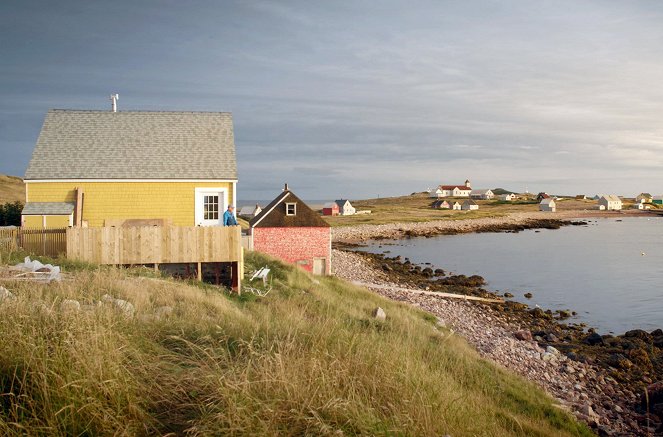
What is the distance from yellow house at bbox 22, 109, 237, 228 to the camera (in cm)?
2178

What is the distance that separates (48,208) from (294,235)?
47.7 ft

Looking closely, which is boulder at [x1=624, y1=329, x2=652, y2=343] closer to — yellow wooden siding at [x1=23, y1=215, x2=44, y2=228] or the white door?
the white door

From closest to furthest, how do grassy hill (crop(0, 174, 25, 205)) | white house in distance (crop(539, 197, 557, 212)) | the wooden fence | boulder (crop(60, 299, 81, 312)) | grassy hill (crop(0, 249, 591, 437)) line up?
1. grassy hill (crop(0, 249, 591, 437))
2. boulder (crop(60, 299, 81, 312))
3. the wooden fence
4. grassy hill (crop(0, 174, 25, 205))
5. white house in distance (crop(539, 197, 557, 212))

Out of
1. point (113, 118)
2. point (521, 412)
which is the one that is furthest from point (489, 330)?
point (113, 118)

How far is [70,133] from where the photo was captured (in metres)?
23.4

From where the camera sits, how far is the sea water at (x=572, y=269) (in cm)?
3219

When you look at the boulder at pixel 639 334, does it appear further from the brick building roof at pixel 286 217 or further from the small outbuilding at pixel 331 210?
the small outbuilding at pixel 331 210

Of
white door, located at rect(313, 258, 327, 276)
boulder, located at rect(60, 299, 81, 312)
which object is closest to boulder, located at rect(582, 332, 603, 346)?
white door, located at rect(313, 258, 327, 276)

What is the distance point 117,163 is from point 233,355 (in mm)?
17818

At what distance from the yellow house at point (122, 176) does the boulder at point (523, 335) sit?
540 inches

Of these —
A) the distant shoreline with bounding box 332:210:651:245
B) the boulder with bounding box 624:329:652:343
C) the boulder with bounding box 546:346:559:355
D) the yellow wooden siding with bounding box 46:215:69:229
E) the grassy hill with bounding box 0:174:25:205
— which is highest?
the grassy hill with bounding box 0:174:25:205

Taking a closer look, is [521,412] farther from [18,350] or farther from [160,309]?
[18,350]

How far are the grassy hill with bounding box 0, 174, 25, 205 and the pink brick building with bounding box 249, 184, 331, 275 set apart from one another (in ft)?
168

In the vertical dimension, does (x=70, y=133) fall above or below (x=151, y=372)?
above
